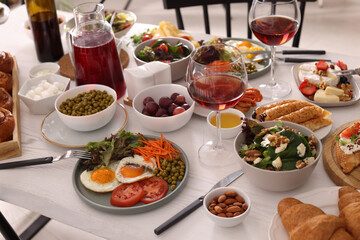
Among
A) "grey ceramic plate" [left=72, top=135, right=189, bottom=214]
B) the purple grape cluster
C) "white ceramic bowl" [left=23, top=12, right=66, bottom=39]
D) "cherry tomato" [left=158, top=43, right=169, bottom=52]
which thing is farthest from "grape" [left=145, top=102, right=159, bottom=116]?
"white ceramic bowl" [left=23, top=12, right=66, bottom=39]

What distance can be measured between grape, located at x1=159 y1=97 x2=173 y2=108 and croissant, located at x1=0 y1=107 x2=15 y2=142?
52 cm

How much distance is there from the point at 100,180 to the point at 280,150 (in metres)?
0.52

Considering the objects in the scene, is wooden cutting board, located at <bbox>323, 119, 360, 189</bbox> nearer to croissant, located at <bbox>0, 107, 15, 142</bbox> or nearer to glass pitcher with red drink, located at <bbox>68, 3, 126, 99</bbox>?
glass pitcher with red drink, located at <bbox>68, 3, 126, 99</bbox>

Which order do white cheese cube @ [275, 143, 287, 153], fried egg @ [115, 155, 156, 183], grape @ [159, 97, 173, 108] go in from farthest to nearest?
grape @ [159, 97, 173, 108]
fried egg @ [115, 155, 156, 183]
white cheese cube @ [275, 143, 287, 153]

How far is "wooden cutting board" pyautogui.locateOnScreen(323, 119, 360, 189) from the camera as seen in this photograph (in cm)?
115

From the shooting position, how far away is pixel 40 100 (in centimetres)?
158

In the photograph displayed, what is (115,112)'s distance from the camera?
63.3 inches

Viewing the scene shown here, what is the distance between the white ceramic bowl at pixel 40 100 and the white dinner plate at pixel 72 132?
5cm

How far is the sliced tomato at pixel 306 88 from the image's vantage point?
1.57m

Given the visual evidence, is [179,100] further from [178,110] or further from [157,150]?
[157,150]

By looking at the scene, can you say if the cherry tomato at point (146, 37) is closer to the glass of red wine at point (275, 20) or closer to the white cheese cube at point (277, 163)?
the glass of red wine at point (275, 20)

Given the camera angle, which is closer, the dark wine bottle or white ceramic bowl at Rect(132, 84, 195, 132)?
white ceramic bowl at Rect(132, 84, 195, 132)

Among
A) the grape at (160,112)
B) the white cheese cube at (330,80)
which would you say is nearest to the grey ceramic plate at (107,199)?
the grape at (160,112)

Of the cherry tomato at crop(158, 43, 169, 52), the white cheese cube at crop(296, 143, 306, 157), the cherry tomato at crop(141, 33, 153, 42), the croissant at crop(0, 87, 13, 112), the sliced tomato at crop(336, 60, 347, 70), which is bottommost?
the sliced tomato at crop(336, 60, 347, 70)
